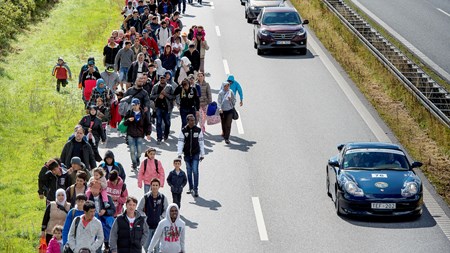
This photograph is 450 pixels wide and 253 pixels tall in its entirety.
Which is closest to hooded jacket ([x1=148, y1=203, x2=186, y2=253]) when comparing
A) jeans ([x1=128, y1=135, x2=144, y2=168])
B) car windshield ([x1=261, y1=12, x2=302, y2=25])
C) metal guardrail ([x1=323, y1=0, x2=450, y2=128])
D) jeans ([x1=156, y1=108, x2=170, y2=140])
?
jeans ([x1=128, y1=135, x2=144, y2=168])

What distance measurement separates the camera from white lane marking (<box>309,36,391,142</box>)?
2820cm

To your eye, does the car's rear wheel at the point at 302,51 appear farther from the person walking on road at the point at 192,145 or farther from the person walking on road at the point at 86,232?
the person walking on road at the point at 86,232

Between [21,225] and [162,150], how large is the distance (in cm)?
525

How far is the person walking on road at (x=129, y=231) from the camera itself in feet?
55.0

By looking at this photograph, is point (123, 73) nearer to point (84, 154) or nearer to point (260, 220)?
point (84, 154)

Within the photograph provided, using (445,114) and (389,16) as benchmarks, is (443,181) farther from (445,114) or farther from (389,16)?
(389,16)

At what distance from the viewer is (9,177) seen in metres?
26.5

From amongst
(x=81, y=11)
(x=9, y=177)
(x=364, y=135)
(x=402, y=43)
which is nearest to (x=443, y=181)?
(x=364, y=135)

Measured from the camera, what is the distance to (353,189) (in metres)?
21.4

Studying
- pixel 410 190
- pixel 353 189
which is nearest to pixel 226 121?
pixel 353 189

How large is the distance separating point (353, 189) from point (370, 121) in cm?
821

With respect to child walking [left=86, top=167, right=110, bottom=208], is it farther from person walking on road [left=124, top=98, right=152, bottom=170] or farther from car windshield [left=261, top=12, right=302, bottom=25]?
car windshield [left=261, top=12, right=302, bottom=25]

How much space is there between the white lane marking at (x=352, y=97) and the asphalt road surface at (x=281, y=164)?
0.03 meters

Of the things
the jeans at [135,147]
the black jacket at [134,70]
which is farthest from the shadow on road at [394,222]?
the black jacket at [134,70]
